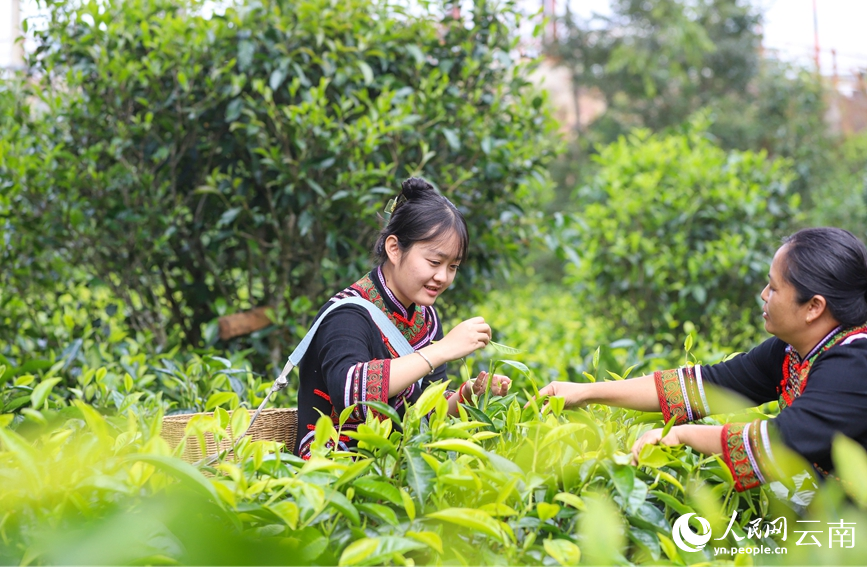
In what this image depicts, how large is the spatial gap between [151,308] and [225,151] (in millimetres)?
893

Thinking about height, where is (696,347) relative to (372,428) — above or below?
below

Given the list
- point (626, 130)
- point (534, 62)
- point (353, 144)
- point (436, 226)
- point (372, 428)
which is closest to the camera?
point (372, 428)

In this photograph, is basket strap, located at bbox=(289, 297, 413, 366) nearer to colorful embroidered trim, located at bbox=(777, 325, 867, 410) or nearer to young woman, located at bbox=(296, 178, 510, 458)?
young woman, located at bbox=(296, 178, 510, 458)

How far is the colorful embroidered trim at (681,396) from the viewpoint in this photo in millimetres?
1908

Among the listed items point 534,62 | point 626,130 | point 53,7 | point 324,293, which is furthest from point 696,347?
point 626,130

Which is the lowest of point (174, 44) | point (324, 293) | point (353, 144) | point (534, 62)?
point (324, 293)

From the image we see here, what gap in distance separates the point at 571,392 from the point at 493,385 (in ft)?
0.72

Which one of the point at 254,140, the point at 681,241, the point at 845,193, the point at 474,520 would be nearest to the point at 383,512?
the point at 474,520

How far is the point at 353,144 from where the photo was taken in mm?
3127

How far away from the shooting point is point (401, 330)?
2.12 m

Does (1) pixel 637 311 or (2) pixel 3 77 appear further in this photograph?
(1) pixel 637 311

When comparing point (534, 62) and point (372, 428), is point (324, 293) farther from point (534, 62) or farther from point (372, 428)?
point (372, 428)

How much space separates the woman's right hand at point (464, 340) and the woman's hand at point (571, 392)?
211mm

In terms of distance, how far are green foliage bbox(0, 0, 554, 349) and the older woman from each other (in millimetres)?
1540
